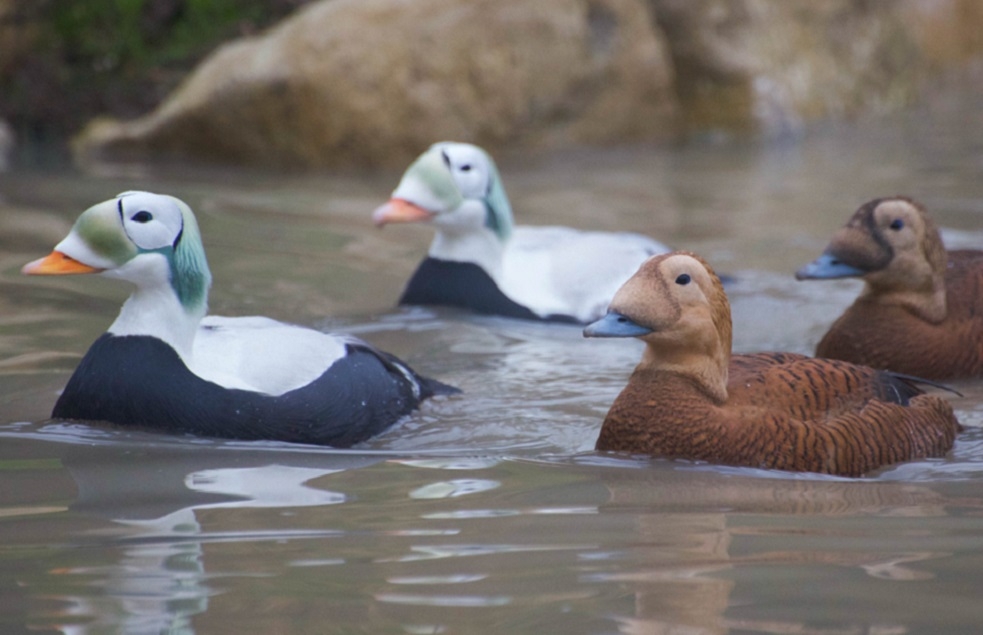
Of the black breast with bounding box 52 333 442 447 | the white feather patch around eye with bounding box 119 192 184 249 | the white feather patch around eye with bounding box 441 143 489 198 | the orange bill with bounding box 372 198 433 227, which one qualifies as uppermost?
the white feather patch around eye with bounding box 441 143 489 198

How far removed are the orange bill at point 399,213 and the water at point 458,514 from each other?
440 mm

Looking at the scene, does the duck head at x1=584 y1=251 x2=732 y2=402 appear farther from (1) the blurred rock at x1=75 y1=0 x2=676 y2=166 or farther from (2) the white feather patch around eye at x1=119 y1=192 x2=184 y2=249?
(1) the blurred rock at x1=75 y1=0 x2=676 y2=166

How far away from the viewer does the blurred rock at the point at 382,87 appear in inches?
390

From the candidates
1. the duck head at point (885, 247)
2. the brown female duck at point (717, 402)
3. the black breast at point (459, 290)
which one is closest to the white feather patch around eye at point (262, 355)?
the brown female duck at point (717, 402)

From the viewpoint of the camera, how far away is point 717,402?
407cm

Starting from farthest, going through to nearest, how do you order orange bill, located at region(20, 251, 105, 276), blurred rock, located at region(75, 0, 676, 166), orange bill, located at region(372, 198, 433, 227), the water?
blurred rock, located at region(75, 0, 676, 166) < orange bill, located at region(372, 198, 433, 227) < orange bill, located at region(20, 251, 105, 276) < the water

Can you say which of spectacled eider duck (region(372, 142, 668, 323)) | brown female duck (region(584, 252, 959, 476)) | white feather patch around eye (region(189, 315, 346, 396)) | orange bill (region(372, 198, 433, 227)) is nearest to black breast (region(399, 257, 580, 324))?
spectacled eider duck (region(372, 142, 668, 323))

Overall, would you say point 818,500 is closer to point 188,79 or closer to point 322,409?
point 322,409

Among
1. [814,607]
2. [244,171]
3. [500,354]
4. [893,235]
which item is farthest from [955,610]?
[244,171]

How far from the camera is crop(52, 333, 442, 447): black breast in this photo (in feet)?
13.9

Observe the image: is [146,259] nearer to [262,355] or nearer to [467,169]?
[262,355]

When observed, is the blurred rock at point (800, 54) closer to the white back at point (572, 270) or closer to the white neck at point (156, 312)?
the white back at point (572, 270)

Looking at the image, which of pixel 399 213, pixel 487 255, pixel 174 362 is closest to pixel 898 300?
pixel 487 255

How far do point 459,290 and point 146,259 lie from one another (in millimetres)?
2383
